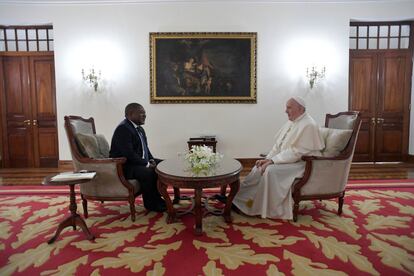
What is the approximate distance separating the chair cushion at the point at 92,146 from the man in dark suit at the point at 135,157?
20 cm

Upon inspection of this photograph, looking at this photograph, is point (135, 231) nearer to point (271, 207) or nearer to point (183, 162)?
point (183, 162)

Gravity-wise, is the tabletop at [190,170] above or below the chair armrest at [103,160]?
below

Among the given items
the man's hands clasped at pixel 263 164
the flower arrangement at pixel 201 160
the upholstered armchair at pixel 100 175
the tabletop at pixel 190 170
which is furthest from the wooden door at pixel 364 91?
the upholstered armchair at pixel 100 175

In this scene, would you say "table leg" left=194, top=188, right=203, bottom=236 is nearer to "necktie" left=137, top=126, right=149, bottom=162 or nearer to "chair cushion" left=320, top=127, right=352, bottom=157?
"necktie" left=137, top=126, right=149, bottom=162

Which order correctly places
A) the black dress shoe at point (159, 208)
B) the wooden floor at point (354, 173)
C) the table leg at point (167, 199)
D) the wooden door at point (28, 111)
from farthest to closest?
the wooden door at point (28, 111) < the wooden floor at point (354, 173) < the black dress shoe at point (159, 208) < the table leg at point (167, 199)

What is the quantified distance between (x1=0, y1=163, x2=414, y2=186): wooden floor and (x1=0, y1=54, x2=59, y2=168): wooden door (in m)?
0.40

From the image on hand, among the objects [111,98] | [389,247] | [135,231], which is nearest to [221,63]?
[111,98]

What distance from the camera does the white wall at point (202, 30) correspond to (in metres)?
5.94

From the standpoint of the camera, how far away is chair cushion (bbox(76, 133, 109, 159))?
10.8 ft

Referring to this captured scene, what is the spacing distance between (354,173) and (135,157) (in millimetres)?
4299

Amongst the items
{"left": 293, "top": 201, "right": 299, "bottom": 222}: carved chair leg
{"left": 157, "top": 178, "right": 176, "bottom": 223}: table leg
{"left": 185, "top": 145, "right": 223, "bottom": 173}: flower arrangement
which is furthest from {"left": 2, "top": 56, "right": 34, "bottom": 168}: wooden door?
{"left": 293, "top": 201, "right": 299, "bottom": 222}: carved chair leg

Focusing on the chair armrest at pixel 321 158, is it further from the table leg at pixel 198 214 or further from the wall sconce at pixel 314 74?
the wall sconce at pixel 314 74

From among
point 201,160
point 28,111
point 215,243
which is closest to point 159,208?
point 201,160

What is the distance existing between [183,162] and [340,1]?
496 cm
